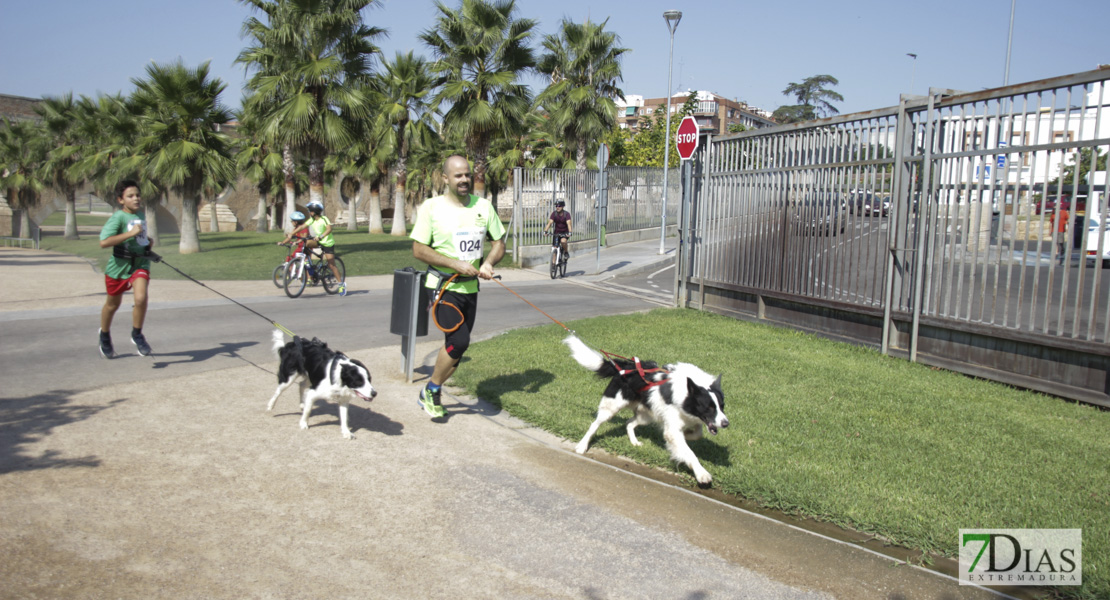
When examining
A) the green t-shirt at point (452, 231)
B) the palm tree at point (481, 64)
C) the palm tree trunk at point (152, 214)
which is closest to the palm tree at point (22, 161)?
the palm tree trunk at point (152, 214)

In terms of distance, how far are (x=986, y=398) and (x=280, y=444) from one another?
245 inches

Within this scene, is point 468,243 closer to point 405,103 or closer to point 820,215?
point 820,215

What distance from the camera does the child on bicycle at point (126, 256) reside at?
Answer: 7469mm

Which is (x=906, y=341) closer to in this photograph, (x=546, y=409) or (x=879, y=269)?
(x=879, y=269)

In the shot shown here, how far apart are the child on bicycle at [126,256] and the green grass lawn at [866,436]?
3.52 meters

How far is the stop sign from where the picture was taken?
38.7ft

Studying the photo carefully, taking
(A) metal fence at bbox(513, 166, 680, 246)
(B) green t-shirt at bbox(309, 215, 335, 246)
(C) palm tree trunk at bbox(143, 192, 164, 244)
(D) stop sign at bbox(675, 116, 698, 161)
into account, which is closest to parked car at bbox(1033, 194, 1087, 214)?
(D) stop sign at bbox(675, 116, 698, 161)

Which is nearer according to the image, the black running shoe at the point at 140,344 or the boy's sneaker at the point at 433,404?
the boy's sneaker at the point at 433,404

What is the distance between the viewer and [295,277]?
1409 centimetres

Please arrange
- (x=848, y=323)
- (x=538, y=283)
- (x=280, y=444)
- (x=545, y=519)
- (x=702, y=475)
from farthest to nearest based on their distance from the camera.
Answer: (x=538, y=283) < (x=848, y=323) < (x=280, y=444) < (x=702, y=475) < (x=545, y=519)

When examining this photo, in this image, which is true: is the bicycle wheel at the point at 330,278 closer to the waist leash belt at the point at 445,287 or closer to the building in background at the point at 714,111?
the waist leash belt at the point at 445,287

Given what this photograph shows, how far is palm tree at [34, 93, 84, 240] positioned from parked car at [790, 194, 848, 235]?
39.9 m

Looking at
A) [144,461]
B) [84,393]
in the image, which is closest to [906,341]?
[144,461]

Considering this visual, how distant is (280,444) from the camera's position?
521cm
